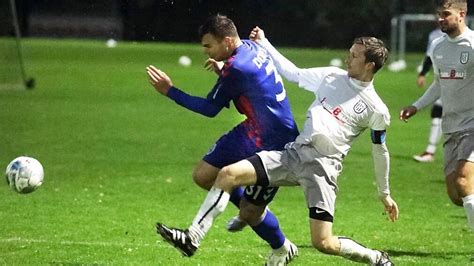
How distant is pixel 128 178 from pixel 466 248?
20.4 ft

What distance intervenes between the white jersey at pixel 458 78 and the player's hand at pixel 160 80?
294cm

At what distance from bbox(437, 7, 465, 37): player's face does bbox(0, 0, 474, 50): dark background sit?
3460 cm

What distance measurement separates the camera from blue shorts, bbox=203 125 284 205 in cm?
916

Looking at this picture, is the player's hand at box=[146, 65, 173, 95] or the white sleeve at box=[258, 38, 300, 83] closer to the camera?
the player's hand at box=[146, 65, 173, 95]

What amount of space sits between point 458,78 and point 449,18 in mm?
581

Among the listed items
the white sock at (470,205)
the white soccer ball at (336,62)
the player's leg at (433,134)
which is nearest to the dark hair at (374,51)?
the white sock at (470,205)

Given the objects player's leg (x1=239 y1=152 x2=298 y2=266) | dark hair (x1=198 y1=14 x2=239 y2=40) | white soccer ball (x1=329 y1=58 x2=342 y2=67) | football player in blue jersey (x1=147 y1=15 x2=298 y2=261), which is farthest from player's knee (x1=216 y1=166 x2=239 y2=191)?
white soccer ball (x1=329 y1=58 x2=342 y2=67)

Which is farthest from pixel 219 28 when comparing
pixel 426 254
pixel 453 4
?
pixel 426 254

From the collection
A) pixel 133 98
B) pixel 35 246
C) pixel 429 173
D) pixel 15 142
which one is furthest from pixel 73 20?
pixel 35 246

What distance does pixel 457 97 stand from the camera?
10.3 m

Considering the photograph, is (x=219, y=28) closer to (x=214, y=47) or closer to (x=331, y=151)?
(x=214, y=47)

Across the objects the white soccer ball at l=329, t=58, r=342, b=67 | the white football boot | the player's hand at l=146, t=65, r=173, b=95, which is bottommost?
the white soccer ball at l=329, t=58, r=342, b=67

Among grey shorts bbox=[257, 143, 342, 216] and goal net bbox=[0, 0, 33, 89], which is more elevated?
grey shorts bbox=[257, 143, 342, 216]

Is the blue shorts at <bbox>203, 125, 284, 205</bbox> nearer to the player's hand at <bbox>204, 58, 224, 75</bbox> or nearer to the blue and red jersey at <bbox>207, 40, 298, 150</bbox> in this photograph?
the blue and red jersey at <bbox>207, 40, 298, 150</bbox>
